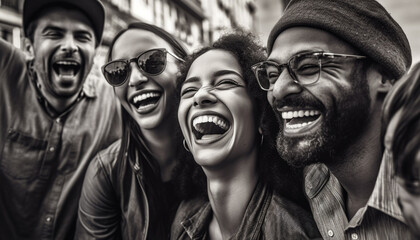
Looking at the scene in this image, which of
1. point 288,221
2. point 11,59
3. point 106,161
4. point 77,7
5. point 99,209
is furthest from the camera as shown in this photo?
point 11,59

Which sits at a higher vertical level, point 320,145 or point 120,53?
point 120,53

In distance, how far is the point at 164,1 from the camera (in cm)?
2056

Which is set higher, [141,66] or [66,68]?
[66,68]

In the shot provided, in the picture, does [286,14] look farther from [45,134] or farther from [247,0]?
[247,0]

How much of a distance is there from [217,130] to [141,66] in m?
0.87

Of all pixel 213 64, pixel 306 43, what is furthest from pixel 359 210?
pixel 213 64

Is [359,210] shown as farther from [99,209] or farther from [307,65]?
[99,209]

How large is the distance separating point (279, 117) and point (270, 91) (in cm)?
16

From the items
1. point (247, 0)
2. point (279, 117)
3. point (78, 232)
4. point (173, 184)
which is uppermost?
point (247, 0)

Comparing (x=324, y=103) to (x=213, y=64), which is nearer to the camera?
(x=324, y=103)

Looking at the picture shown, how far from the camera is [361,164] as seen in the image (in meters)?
2.02

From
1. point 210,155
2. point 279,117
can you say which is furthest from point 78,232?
point 279,117

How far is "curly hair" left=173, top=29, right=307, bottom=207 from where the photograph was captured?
2.41 meters

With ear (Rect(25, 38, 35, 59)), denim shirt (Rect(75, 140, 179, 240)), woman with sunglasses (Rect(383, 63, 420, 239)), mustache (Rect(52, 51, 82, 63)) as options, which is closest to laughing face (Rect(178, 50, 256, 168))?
denim shirt (Rect(75, 140, 179, 240))
